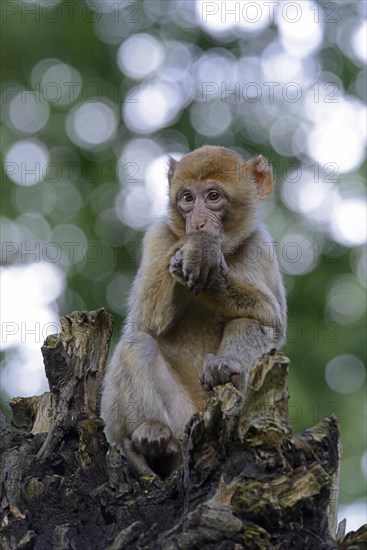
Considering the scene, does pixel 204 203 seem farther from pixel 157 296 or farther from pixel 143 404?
pixel 143 404

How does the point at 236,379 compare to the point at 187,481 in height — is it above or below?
above

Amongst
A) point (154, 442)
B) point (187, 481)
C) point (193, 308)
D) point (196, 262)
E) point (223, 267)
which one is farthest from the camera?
point (193, 308)

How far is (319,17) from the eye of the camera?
1722cm

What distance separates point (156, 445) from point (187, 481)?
5.02 feet

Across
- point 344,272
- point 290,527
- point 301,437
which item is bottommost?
point 290,527

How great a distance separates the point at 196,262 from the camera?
273 inches

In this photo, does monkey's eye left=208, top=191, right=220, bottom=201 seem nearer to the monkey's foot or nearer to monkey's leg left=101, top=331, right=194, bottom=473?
monkey's leg left=101, top=331, right=194, bottom=473

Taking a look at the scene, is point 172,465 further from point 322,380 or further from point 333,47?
point 333,47

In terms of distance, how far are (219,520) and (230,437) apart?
551 millimetres

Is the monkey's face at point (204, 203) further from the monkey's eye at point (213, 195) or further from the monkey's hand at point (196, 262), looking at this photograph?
the monkey's hand at point (196, 262)

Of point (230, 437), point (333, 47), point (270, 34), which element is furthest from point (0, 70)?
point (230, 437)

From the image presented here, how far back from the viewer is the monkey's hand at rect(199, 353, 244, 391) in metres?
6.72

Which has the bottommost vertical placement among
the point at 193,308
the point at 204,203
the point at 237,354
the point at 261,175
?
the point at 237,354

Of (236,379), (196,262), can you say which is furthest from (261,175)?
(236,379)
